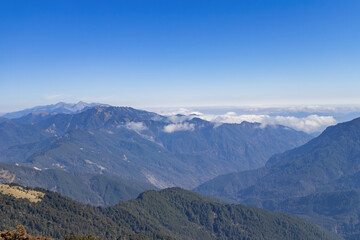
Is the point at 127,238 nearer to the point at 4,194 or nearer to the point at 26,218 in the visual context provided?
the point at 26,218

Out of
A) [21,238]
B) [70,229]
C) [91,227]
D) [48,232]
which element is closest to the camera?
[21,238]

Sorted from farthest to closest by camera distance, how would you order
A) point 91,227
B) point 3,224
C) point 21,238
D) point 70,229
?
point 91,227 < point 70,229 < point 3,224 < point 21,238

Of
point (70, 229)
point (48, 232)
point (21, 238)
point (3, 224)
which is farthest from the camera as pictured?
point (70, 229)

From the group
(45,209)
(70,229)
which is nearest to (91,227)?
(70,229)

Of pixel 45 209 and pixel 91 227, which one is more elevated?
pixel 45 209

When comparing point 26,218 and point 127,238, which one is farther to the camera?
point 127,238

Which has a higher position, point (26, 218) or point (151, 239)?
point (26, 218)

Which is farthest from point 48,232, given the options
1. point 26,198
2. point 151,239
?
point 151,239

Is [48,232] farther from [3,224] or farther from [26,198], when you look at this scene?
[26,198]

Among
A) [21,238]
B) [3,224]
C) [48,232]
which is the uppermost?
[21,238]
